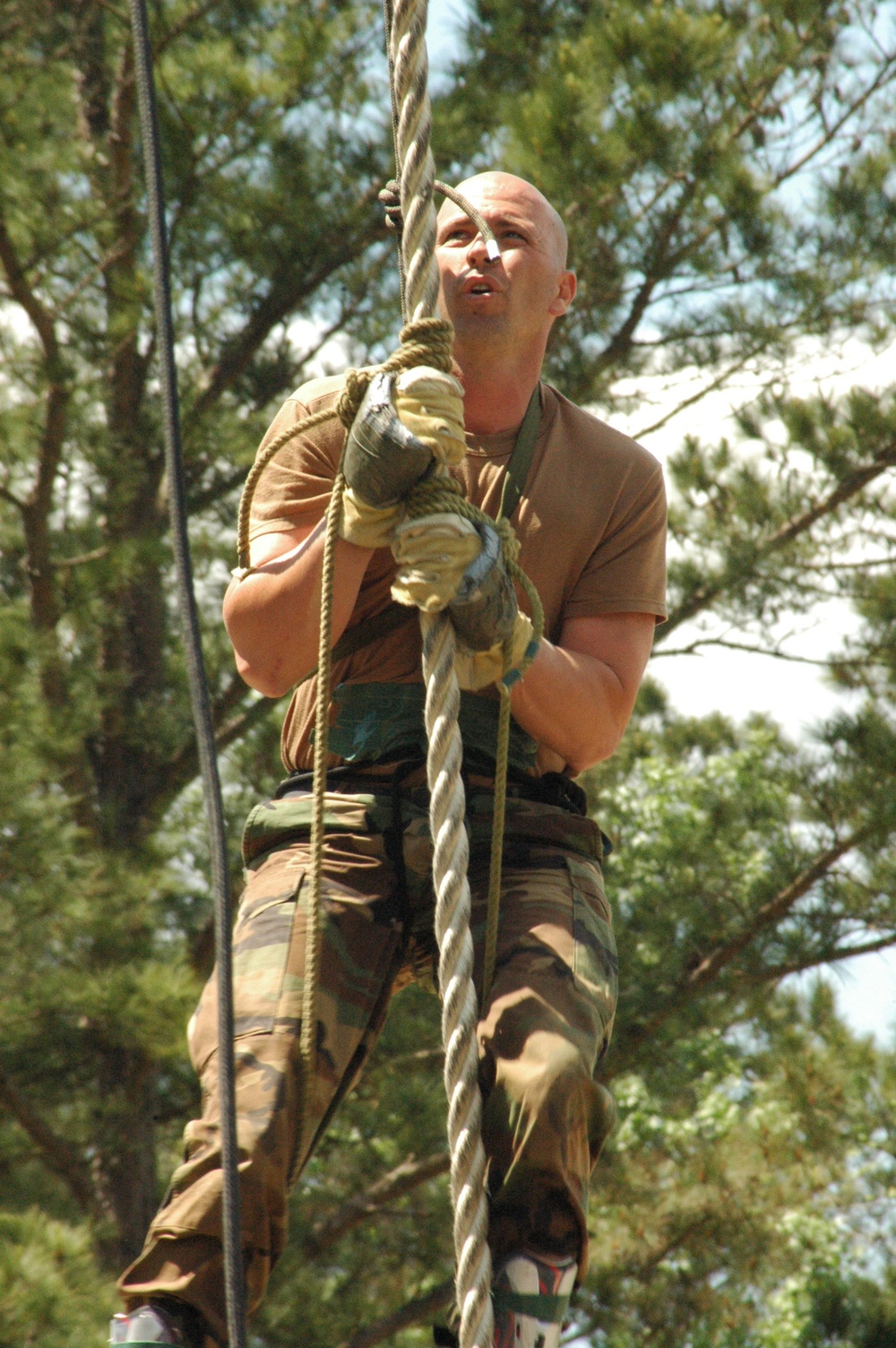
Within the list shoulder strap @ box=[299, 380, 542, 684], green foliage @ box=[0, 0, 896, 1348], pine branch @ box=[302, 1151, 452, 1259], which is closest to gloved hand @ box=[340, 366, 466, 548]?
shoulder strap @ box=[299, 380, 542, 684]

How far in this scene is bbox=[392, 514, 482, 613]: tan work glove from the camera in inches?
70.2

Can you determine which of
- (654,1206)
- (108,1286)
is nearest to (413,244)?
(108,1286)

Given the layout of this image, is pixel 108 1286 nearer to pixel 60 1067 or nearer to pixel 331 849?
pixel 60 1067

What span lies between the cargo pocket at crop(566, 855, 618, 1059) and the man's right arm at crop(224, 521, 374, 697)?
45 centimetres

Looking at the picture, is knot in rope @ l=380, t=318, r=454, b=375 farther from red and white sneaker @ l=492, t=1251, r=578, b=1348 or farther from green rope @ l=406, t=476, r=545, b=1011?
red and white sneaker @ l=492, t=1251, r=578, b=1348

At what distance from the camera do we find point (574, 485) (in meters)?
2.28

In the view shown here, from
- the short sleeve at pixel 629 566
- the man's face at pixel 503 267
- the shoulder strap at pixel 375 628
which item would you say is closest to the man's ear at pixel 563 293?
the man's face at pixel 503 267

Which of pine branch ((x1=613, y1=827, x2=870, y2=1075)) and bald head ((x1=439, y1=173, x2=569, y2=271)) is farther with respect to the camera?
pine branch ((x1=613, y1=827, x2=870, y2=1075))

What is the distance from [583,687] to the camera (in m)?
2.11

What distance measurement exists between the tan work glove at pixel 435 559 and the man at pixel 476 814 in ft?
0.15

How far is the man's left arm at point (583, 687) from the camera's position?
6.79 feet

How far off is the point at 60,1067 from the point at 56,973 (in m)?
0.60

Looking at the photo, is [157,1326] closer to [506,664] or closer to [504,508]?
[506,664]

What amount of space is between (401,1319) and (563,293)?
16.2ft
